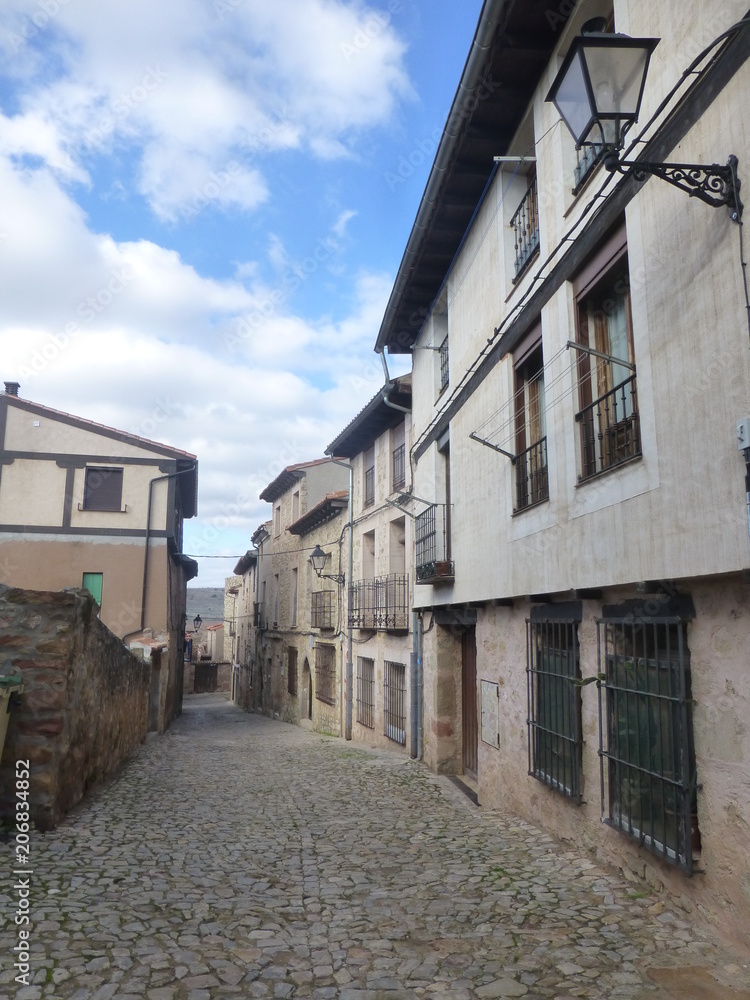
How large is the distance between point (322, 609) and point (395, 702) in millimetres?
5640

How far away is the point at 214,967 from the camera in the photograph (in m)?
3.78

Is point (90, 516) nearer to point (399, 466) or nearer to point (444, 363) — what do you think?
point (399, 466)

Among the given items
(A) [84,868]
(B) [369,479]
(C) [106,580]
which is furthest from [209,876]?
(C) [106,580]

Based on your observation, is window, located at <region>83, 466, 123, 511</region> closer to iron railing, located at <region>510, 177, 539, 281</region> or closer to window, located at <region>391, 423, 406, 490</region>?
window, located at <region>391, 423, 406, 490</region>

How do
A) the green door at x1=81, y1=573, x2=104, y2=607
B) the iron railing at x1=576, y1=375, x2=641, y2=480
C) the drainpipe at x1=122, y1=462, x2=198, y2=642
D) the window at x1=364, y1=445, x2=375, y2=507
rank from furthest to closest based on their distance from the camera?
the drainpipe at x1=122, y1=462, x2=198, y2=642
the green door at x1=81, y1=573, x2=104, y2=607
the window at x1=364, y1=445, x2=375, y2=507
the iron railing at x1=576, y1=375, x2=641, y2=480

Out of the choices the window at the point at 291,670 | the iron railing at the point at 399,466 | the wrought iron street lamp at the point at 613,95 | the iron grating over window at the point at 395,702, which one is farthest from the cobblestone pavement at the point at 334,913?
the window at the point at 291,670

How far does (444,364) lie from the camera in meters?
10.9

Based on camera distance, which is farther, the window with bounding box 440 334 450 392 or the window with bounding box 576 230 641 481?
the window with bounding box 440 334 450 392

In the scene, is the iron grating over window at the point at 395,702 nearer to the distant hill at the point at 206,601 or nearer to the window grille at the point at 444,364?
the window grille at the point at 444,364

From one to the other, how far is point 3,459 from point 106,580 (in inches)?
137

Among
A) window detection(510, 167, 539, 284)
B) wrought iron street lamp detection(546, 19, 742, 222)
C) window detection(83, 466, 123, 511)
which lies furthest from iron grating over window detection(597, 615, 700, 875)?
window detection(83, 466, 123, 511)

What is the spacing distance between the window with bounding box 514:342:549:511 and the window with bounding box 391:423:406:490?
19.4 ft

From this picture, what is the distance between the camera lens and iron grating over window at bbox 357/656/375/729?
14.6 meters

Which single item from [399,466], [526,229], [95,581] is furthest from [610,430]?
[95,581]
